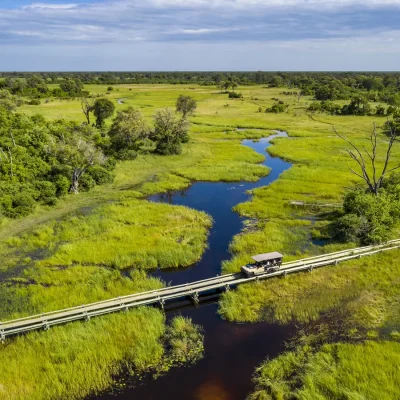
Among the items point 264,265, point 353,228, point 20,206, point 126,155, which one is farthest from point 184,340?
point 126,155

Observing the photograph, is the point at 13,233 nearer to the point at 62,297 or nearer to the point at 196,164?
the point at 62,297

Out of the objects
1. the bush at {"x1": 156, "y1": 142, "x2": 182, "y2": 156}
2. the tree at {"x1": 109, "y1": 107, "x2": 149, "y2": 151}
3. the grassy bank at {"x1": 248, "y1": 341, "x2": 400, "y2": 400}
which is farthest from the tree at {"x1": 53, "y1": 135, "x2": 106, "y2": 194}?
the grassy bank at {"x1": 248, "y1": 341, "x2": 400, "y2": 400}

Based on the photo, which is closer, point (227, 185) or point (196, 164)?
point (227, 185)

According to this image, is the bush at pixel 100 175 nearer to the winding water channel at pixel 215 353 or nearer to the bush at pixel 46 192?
the bush at pixel 46 192

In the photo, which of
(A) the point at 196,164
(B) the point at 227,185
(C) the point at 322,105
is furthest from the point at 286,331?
(C) the point at 322,105

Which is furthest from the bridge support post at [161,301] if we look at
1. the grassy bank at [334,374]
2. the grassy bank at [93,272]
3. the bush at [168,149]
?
the bush at [168,149]
